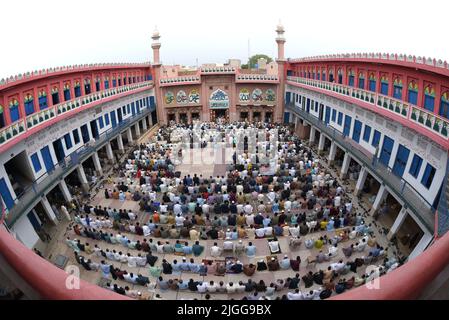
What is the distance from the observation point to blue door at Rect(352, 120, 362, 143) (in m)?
20.7

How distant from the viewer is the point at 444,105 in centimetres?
1355

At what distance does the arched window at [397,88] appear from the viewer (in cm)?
1694

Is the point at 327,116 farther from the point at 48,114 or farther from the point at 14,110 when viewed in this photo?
the point at 14,110

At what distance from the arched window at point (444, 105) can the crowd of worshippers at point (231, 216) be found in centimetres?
615

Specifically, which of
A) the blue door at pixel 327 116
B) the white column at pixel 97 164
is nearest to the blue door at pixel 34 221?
the white column at pixel 97 164

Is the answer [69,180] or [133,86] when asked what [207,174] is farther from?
[133,86]

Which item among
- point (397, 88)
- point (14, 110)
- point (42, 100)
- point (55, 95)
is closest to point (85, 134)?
point (55, 95)

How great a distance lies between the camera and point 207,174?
22.7 meters

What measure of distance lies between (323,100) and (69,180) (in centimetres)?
2225

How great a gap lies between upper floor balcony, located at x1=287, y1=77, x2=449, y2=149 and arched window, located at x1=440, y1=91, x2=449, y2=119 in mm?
1047

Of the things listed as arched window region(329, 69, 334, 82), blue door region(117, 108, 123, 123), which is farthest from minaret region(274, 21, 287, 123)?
blue door region(117, 108, 123, 123)

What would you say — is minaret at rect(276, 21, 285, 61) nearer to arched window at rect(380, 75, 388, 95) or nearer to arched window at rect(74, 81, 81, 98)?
arched window at rect(380, 75, 388, 95)

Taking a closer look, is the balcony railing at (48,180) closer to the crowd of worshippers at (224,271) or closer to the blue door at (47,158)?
the blue door at (47,158)

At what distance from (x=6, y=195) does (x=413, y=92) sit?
21.4 meters
